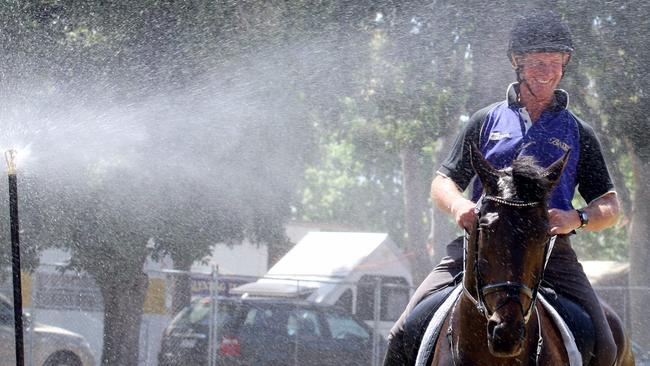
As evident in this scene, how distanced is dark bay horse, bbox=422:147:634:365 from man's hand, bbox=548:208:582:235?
54 millimetres

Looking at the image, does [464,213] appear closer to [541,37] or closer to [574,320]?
[574,320]

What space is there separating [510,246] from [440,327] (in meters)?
0.90

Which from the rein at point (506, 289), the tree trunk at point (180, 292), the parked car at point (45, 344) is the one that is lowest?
the parked car at point (45, 344)

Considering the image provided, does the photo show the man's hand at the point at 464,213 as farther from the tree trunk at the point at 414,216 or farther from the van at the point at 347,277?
the tree trunk at the point at 414,216

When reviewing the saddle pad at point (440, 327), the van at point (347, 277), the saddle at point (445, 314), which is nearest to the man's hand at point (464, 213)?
the saddle pad at point (440, 327)

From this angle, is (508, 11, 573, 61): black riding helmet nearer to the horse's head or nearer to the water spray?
the horse's head

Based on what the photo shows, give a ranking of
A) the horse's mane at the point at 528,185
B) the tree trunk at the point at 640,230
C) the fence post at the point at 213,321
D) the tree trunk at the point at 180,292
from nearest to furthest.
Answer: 1. the horse's mane at the point at 528,185
2. the fence post at the point at 213,321
3. the tree trunk at the point at 180,292
4. the tree trunk at the point at 640,230

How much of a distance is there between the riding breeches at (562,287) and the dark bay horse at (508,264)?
1.62 feet

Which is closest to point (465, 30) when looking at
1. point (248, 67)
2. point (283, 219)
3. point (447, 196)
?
point (248, 67)

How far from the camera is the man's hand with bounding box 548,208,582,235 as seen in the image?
4133mm

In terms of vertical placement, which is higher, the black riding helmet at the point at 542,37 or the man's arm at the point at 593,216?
the black riding helmet at the point at 542,37

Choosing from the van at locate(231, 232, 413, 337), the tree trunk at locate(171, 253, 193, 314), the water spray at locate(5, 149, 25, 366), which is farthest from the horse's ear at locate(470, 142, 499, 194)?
the tree trunk at locate(171, 253, 193, 314)

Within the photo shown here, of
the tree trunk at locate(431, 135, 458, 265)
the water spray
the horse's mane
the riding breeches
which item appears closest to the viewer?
the horse's mane

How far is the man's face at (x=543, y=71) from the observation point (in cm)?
514
